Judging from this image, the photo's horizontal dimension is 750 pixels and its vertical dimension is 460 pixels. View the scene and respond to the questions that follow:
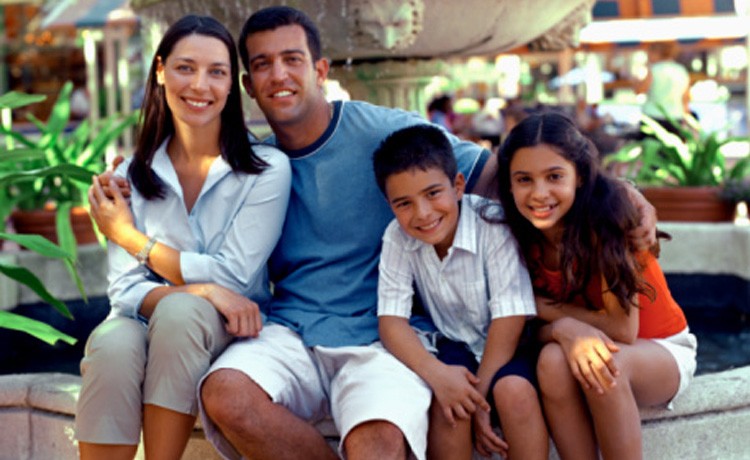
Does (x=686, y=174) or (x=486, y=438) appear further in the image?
(x=686, y=174)

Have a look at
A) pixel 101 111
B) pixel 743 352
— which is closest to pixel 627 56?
pixel 101 111

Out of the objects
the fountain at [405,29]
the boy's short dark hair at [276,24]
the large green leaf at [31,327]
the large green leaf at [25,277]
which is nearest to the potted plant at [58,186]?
the fountain at [405,29]

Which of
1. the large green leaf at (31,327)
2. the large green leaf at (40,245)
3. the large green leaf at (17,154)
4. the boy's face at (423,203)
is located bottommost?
the large green leaf at (31,327)

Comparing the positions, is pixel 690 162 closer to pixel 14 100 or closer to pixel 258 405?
pixel 14 100

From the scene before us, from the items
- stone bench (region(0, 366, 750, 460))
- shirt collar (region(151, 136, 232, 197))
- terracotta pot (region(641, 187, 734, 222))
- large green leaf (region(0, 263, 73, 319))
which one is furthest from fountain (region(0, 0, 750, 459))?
terracotta pot (region(641, 187, 734, 222))

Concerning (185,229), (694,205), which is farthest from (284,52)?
(694,205)

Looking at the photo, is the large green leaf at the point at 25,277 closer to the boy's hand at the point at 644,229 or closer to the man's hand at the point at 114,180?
the man's hand at the point at 114,180

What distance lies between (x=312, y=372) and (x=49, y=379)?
2.64ft

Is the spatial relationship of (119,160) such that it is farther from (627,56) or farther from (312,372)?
(627,56)

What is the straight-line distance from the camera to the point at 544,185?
2650mm

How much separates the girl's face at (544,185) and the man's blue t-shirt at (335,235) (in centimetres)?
38

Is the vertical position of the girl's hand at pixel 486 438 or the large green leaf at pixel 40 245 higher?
the large green leaf at pixel 40 245

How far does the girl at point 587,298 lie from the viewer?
8.09 feet

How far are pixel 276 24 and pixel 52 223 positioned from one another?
2915mm
